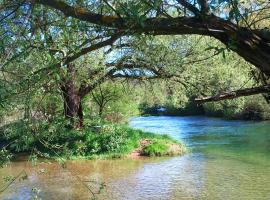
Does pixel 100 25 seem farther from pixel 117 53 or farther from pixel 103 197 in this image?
pixel 117 53

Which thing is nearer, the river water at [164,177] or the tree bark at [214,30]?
the tree bark at [214,30]

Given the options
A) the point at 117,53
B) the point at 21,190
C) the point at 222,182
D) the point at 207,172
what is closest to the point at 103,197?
the point at 21,190

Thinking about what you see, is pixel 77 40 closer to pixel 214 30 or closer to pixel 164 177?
pixel 214 30

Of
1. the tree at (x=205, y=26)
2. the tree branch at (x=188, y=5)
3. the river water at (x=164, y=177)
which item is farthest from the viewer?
the river water at (x=164, y=177)

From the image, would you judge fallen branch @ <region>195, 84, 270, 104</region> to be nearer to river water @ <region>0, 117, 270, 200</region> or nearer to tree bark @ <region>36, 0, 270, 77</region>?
tree bark @ <region>36, 0, 270, 77</region>

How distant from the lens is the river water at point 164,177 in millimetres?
14203

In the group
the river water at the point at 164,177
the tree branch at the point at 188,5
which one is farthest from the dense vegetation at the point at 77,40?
the river water at the point at 164,177

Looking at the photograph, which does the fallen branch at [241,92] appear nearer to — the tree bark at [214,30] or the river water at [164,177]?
the tree bark at [214,30]

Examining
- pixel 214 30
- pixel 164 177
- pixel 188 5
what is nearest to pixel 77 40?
pixel 188 5

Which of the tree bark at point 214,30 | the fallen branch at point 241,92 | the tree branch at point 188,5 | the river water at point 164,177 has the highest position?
the tree branch at point 188,5

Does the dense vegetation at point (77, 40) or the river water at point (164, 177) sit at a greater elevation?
the dense vegetation at point (77, 40)

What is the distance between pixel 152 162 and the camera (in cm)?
2061

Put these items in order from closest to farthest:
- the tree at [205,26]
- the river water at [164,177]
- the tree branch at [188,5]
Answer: the tree at [205,26], the tree branch at [188,5], the river water at [164,177]

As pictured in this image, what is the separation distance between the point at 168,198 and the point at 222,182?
2949mm
